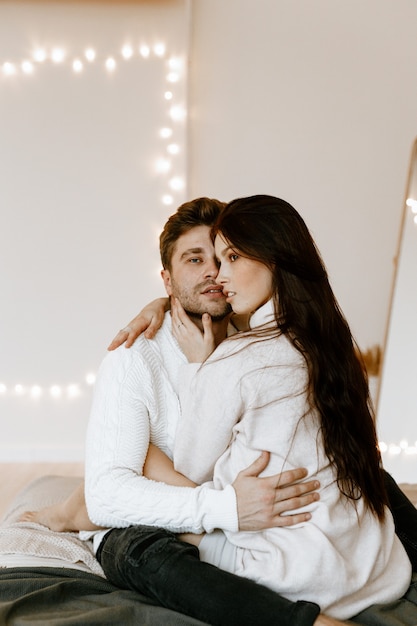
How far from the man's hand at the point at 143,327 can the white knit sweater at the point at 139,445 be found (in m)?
0.02

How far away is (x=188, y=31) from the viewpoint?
335 centimetres

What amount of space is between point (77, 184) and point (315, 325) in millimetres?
2182

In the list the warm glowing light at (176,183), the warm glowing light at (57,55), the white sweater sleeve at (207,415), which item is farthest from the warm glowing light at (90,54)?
the white sweater sleeve at (207,415)

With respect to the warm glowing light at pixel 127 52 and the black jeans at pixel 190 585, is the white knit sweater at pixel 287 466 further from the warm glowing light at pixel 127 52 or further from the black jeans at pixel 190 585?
the warm glowing light at pixel 127 52

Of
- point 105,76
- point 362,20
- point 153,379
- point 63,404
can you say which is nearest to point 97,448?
point 153,379

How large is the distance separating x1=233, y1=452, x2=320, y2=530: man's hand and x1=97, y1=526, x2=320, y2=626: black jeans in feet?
0.44

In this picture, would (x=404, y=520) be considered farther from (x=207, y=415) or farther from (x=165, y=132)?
(x=165, y=132)

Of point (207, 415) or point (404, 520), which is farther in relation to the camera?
point (404, 520)

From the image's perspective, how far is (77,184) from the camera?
3.46 metres

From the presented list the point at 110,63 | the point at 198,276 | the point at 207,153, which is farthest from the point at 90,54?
the point at 198,276

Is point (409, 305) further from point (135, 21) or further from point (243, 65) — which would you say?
point (135, 21)

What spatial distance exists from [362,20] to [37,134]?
1695 millimetres

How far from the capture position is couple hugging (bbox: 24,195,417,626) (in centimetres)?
143

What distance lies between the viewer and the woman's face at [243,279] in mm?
1614
